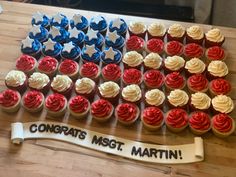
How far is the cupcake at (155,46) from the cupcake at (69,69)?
332mm

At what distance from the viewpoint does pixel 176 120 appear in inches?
50.4

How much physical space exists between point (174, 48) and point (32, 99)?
0.65 metres

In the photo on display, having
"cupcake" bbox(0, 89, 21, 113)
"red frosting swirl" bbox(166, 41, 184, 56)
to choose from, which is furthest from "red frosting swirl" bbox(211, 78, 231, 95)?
"cupcake" bbox(0, 89, 21, 113)

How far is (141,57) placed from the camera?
1510 mm

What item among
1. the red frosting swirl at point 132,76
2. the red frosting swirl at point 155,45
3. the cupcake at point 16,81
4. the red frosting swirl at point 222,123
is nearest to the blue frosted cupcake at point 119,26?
the red frosting swirl at point 155,45

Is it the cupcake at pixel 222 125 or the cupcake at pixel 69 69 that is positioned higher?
the cupcake at pixel 69 69

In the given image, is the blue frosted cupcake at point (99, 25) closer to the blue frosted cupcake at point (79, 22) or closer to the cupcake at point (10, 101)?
the blue frosted cupcake at point (79, 22)

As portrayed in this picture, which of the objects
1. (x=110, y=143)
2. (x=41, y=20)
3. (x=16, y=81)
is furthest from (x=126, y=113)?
(x=41, y=20)

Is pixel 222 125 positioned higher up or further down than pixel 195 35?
further down

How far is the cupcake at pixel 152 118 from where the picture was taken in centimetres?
129

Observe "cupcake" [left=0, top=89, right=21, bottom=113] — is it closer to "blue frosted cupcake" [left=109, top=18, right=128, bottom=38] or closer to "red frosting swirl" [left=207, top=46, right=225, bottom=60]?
"blue frosted cupcake" [left=109, top=18, right=128, bottom=38]

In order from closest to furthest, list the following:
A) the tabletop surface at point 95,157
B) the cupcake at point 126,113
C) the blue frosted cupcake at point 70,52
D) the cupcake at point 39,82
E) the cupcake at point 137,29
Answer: the tabletop surface at point 95,157
the cupcake at point 126,113
the cupcake at point 39,82
the blue frosted cupcake at point 70,52
the cupcake at point 137,29

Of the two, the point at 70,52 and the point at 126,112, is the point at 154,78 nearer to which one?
the point at 126,112

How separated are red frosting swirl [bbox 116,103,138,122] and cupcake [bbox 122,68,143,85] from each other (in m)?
0.13
